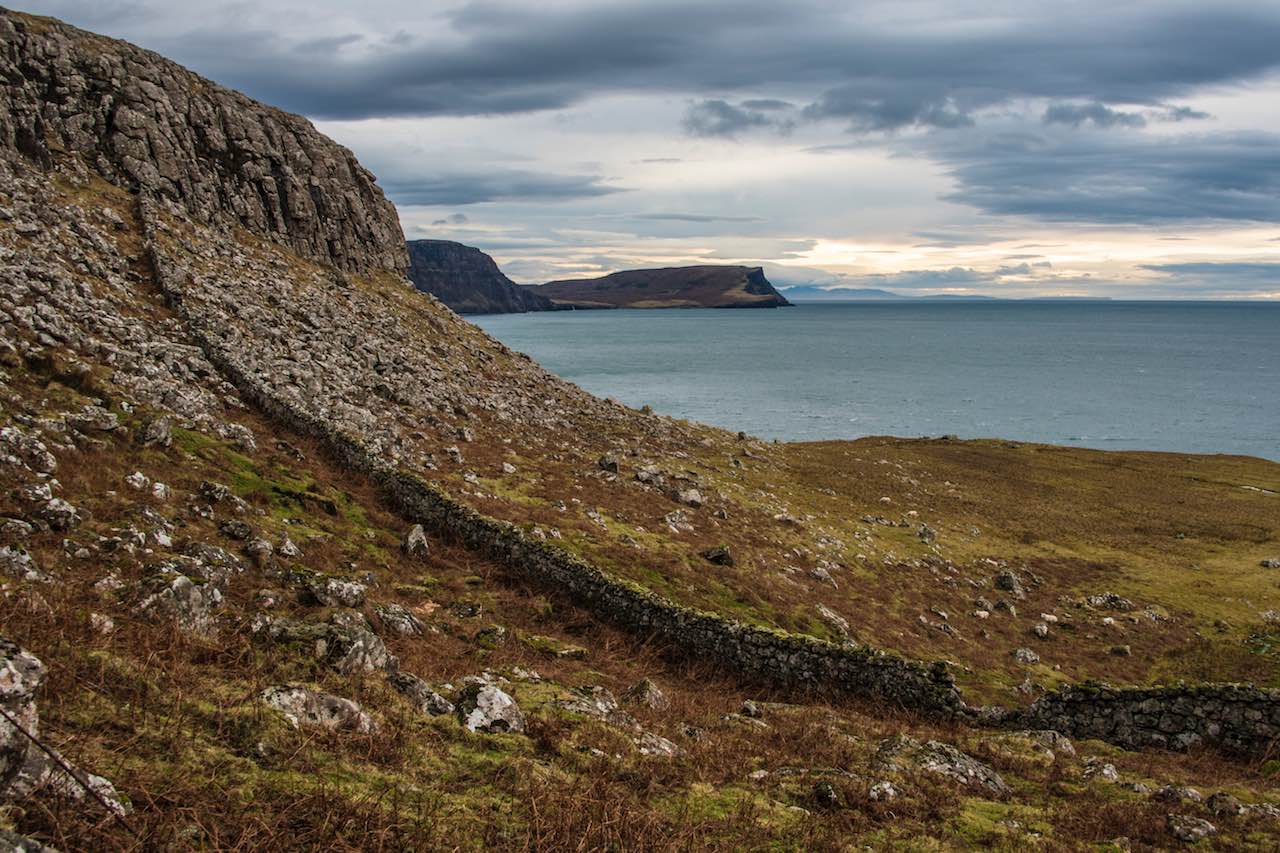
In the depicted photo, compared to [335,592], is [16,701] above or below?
above

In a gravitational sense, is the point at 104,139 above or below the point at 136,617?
above

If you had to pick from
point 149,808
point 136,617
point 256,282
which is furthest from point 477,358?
point 149,808

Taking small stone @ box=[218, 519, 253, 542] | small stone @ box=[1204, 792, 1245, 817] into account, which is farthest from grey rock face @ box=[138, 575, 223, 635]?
small stone @ box=[1204, 792, 1245, 817]

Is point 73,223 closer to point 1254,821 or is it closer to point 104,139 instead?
point 104,139

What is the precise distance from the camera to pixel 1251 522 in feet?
155

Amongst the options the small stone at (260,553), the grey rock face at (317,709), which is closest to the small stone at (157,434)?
the small stone at (260,553)

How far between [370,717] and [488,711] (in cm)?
189

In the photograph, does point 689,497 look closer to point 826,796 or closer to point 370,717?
point 826,796

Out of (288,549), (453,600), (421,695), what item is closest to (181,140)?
(288,549)

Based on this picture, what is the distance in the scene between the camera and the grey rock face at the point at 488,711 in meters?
10.6

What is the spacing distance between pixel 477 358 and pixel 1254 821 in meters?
45.6

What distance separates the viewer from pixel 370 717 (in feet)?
31.4

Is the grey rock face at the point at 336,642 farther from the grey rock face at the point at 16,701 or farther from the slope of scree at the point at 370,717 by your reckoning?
the grey rock face at the point at 16,701

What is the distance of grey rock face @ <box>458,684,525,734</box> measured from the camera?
10.6m
